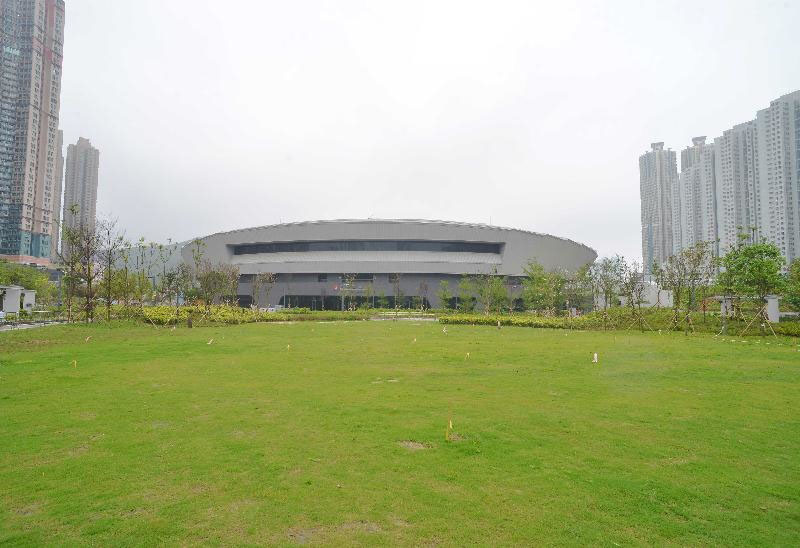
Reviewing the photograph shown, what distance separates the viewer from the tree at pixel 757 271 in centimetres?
2644

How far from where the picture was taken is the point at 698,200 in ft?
242

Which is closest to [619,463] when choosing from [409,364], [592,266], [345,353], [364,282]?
[409,364]

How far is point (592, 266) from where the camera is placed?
65062 mm

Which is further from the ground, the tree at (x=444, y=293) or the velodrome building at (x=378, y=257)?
the velodrome building at (x=378, y=257)

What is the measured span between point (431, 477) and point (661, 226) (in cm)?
9715

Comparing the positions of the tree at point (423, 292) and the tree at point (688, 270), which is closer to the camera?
the tree at point (688, 270)

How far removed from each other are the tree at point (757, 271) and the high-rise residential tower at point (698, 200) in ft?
133

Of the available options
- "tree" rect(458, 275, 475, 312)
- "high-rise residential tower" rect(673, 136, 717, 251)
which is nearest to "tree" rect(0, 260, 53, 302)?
"tree" rect(458, 275, 475, 312)

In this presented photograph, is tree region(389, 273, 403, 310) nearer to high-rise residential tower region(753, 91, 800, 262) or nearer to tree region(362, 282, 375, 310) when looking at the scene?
tree region(362, 282, 375, 310)

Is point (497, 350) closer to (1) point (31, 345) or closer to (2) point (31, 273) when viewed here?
(1) point (31, 345)

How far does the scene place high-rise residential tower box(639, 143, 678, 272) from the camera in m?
88.4

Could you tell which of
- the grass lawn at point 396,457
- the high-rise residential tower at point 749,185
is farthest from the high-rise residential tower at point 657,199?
the grass lawn at point 396,457

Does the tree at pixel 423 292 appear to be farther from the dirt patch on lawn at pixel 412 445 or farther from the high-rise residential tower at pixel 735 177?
the dirt patch on lawn at pixel 412 445

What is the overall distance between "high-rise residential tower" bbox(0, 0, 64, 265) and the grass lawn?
83427 millimetres
